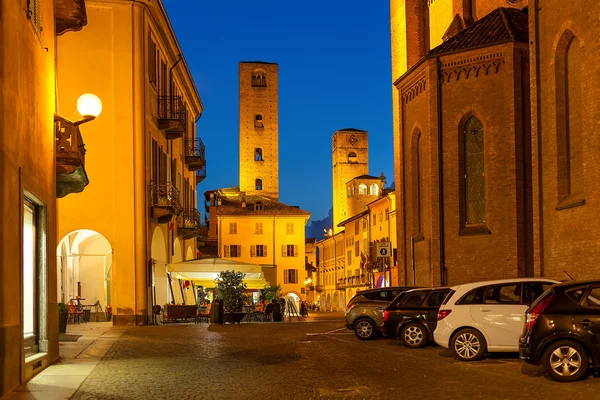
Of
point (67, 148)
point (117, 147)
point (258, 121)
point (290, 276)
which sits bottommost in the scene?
point (290, 276)

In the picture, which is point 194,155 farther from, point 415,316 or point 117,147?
point 415,316

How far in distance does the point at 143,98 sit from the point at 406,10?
54.6 ft

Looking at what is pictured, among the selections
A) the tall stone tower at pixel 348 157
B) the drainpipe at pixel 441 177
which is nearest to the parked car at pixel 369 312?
the drainpipe at pixel 441 177

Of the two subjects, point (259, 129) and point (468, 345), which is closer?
point (468, 345)

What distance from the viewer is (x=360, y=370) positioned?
13305 millimetres

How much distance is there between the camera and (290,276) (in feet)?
254

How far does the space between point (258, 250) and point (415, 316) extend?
61.1m

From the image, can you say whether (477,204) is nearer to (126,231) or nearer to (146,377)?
(126,231)

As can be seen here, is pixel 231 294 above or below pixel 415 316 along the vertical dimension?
below

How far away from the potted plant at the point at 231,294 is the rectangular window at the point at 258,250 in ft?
156

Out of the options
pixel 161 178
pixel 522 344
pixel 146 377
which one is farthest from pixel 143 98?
pixel 522 344

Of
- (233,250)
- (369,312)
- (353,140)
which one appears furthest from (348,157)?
(369,312)

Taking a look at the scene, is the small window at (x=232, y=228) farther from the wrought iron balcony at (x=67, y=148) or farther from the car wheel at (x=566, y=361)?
the car wheel at (x=566, y=361)

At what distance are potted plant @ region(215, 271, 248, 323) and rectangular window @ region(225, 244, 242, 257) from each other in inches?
1873
